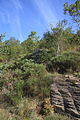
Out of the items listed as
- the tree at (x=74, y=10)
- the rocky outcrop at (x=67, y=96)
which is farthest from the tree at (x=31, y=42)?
the rocky outcrop at (x=67, y=96)

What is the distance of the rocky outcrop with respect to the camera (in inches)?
132

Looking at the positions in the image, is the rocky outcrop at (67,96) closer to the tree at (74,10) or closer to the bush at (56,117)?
the bush at (56,117)

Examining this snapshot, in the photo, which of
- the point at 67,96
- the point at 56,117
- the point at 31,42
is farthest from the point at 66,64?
the point at 31,42

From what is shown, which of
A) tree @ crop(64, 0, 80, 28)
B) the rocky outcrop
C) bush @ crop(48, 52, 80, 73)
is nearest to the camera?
the rocky outcrop

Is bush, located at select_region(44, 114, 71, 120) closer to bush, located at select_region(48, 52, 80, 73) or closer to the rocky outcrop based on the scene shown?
the rocky outcrop

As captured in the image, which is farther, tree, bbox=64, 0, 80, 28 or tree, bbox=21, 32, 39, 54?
tree, bbox=21, 32, 39, 54

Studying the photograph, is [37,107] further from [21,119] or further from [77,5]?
[77,5]

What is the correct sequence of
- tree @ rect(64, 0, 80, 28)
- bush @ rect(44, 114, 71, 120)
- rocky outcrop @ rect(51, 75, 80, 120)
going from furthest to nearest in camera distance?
tree @ rect(64, 0, 80, 28) → rocky outcrop @ rect(51, 75, 80, 120) → bush @ rect(44, 114, 71, 120)

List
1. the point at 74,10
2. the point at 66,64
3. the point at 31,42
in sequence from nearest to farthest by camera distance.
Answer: the point at 66,64 < the point at 74,10 < the point at 31,42

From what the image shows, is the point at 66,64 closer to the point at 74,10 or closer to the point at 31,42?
the point at 74,10

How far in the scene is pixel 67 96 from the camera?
3691mm

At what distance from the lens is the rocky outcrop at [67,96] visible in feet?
11.0

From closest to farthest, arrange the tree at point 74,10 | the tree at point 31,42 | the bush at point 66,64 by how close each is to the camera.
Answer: the bush at point 66,64
the tree at point 74,10
the tree at point 31,42

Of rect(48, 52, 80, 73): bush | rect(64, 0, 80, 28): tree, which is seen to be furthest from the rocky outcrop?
rect(64, 0, 80, 28): tree
